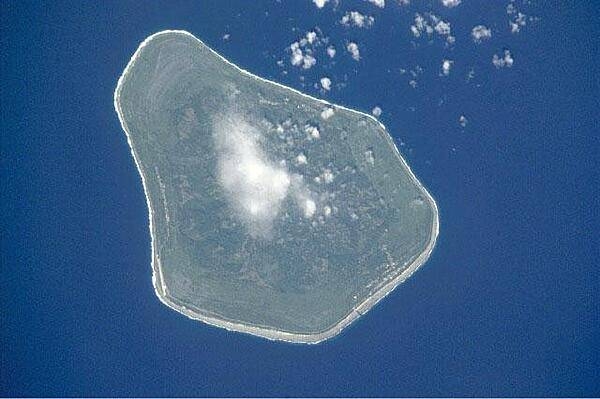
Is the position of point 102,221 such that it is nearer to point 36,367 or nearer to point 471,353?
point 36,367

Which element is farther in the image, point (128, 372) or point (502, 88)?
point (502, 88)

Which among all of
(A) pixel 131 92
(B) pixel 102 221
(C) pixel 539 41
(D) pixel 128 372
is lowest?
(D) pixel 128 372

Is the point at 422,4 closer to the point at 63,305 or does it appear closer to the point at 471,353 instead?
the point at 471,353

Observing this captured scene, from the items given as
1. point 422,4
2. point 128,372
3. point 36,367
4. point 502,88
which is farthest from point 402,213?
point 36,367

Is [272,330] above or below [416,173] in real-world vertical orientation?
below

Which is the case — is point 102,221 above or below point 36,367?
above

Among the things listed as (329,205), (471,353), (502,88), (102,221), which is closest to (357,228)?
(329,205)
